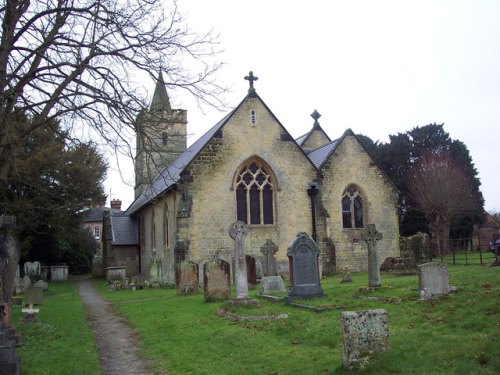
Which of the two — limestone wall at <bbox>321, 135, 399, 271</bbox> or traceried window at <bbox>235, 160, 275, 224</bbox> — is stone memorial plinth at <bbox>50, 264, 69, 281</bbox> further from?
limestone wall at <bbox>321, 135, 399, 271</bbox>

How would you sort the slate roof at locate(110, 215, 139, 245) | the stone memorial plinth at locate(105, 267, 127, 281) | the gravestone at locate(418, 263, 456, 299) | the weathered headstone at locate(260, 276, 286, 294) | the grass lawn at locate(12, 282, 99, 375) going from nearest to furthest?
the grass lawn at locate(12, 282, 99, 375) < the gravestone at locate(418, 263, 456, 299) < the weathered headstone at locate(260, 276, 286, 294) < the stone memorial plinth at locate(105, 267, 127, 281) < the slate roof at locate(110, 215, 139, 245)

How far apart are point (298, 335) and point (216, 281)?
275 inches

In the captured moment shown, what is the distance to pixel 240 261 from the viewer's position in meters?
14.8

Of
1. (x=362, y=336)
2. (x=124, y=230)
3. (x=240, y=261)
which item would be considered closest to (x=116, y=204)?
(x=124, y=230)

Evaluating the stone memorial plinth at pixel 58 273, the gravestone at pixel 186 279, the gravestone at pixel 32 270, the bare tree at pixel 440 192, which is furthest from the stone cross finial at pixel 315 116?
the stone memorial plinth at pixel 58 273

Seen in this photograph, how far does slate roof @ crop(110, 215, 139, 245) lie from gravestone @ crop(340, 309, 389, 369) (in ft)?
100

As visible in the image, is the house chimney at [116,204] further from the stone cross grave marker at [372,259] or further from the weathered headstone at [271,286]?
the stone cross grave marker at [372,259]

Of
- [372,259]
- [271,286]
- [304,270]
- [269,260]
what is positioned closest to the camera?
[304,270]

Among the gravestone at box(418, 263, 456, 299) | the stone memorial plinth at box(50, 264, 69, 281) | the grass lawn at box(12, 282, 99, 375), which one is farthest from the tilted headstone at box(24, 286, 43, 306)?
the stone memorial plinth at box(50, 264, 69, 281)

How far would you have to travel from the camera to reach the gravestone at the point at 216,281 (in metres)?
16.1

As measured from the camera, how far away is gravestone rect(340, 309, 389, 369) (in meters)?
6.86

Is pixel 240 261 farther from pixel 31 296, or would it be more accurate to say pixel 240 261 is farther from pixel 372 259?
pixel 31 296

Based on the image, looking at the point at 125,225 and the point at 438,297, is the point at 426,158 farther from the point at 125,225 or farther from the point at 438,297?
the point at 438,297

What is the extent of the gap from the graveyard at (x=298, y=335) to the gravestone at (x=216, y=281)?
42.5 inches
